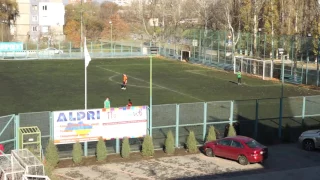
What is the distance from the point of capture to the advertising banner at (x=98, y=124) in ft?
64.6

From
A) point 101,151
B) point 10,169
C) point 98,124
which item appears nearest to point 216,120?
point 98,124

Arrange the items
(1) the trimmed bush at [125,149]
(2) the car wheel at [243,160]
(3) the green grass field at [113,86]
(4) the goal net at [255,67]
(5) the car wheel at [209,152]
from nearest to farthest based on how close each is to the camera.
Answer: (2) the car wheel at [243,160] → (1) the trimmed bush at [125,149] → (5) the car wheel at [209,152] → (3) the green grass field at [113,86] → (4) the goal net at [255,67]

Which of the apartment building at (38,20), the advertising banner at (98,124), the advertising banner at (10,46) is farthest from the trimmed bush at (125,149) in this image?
the apartment building at (38,20)

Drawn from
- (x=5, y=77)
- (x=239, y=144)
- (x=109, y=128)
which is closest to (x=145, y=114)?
(x=109, y=128)

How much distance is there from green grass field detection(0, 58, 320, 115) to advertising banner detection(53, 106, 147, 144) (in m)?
10.3

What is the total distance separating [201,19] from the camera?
291 ft

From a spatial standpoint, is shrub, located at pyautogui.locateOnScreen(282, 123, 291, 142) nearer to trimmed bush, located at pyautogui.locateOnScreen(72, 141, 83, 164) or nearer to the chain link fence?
the chain link fence

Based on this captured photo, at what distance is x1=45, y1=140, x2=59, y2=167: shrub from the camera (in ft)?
61.1

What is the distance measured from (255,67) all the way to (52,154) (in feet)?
120

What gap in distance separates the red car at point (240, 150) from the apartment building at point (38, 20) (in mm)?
77329

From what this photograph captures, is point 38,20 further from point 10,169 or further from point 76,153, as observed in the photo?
point 10,169

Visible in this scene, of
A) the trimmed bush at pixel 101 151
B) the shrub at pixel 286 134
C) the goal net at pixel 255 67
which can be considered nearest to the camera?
the trimmed bush at pixel 101 151

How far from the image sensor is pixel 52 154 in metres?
18.7

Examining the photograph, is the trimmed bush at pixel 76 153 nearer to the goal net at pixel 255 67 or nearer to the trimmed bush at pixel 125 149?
the trimmed bush at pixel 125 149
